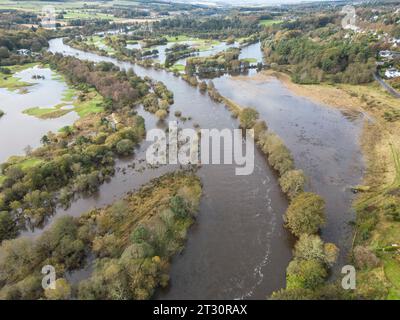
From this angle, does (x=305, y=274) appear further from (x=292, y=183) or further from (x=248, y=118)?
(x=248, y=118)

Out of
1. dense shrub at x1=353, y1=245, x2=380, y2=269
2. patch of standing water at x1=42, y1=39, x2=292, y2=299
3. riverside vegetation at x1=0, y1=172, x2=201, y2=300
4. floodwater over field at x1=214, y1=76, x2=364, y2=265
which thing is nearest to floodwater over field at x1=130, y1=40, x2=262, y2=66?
floodwater over field at x1=214, y1=76, x2=364, y2=265

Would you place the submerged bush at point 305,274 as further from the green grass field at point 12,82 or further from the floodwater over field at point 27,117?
the green grass field at point 12,82

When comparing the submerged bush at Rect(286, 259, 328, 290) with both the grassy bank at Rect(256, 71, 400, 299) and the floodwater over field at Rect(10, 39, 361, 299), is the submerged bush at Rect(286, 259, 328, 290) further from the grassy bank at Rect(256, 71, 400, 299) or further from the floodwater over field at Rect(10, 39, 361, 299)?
the grassy bank at Rect(256, 71, 400, 299)

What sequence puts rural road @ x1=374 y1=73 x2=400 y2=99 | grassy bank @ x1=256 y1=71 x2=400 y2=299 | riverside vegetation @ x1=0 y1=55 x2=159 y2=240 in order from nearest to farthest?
grassy bank @ x1=256 y1=71 x2=400 y2=299 < riverside vegetation @ x1=0 y1=55 x2=159 y2=240 < rural road @ x1=374 y1=73 x2=400 y2=99

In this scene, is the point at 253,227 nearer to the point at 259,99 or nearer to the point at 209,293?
the point at 209,293

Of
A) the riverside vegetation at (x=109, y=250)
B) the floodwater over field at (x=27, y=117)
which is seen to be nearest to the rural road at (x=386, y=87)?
the riverside vegetation at (x=109, y=250)

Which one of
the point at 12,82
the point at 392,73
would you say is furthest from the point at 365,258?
the point at 12,82
